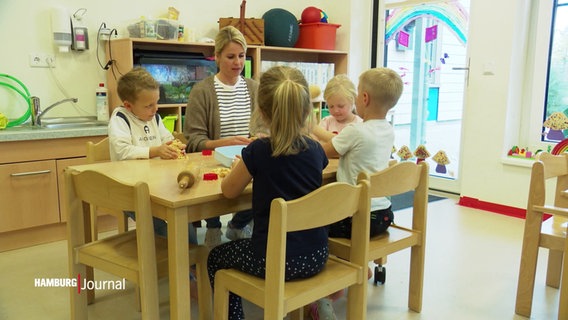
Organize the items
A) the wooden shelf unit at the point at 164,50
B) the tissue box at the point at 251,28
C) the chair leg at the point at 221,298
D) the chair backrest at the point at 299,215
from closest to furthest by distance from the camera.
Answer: the chair backrest at the point at 299,215 < the chair leg at the point at 221,298 < the wooden shelf unit at the point at 164,50 < the tissue box at the point at 251,28

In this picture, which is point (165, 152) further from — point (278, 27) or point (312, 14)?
point (312, 14)

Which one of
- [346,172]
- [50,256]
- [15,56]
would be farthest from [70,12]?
[346,172]

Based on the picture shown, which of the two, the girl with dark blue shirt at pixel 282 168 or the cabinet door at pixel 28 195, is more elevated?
the girl with dark blue shirt at pixel 282 168

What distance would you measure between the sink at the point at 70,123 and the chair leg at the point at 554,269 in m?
2.80

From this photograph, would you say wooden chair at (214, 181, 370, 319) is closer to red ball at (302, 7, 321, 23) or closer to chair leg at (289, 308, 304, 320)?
chair leg at (289, 308, 304, 320)

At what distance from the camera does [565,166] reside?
7.33 ft

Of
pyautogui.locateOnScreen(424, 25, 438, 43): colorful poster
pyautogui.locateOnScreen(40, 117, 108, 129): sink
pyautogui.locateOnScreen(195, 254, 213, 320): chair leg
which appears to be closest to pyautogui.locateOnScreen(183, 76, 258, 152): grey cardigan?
pyautogui.locateOnScreen(195, 254, 213, 320): chair leg

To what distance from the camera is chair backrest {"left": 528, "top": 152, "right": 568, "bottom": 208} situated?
6.61 ft

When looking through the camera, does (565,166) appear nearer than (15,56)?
Yes

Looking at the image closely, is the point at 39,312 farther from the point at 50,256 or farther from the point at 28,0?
the point at 28,0

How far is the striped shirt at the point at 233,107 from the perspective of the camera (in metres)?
2.43

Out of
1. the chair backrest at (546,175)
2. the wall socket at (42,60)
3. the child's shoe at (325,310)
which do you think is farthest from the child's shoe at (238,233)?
the wall socket at (42,60)

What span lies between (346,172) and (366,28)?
3193 millimetres

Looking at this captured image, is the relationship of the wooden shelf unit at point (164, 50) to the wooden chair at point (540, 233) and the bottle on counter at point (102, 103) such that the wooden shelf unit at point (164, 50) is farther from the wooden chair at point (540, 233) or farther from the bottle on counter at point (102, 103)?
the wooden chair at point (540, 233)
